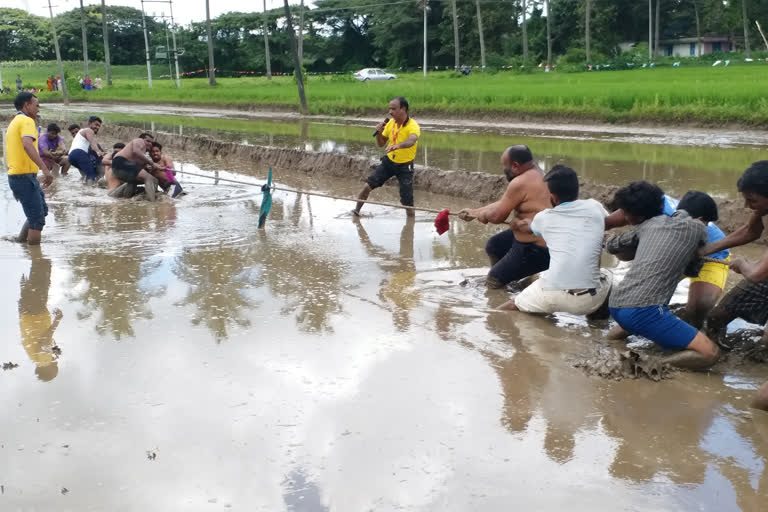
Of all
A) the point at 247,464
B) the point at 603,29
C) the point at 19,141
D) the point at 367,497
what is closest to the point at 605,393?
the point at 367,497

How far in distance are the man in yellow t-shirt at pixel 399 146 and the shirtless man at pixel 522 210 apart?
3043 millimetres

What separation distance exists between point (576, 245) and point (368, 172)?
8.23 m

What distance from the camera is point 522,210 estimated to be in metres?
6.41

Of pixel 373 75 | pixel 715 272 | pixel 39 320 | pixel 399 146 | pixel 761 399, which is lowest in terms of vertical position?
pixel 761 399

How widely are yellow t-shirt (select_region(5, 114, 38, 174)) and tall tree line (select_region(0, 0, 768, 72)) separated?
4341cm

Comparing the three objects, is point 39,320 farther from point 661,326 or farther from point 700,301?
point 700,301

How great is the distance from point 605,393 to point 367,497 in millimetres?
1725

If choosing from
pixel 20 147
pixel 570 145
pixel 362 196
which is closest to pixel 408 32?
pixel 570 145

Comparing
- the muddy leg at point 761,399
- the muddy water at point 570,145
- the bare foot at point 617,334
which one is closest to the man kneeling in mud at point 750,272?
the muddy leg at point 761,399

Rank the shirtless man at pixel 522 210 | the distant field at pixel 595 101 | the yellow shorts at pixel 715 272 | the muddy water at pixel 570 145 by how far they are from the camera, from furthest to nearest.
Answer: the distant field at pixel 595 101 < the muddy water at pixel 570 145 < the shirtless man at pixel 522 210 < the yellow shorts at pixel 715 272

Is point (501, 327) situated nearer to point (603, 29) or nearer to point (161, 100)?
point (161, 100)

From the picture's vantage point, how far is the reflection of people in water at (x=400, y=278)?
621 centimetres

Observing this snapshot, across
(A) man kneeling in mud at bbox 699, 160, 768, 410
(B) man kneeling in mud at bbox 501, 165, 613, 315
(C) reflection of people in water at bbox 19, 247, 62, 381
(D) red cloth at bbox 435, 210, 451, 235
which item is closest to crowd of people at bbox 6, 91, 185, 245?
(C) reflection of people in water at bbox 19, 247, 62, 381

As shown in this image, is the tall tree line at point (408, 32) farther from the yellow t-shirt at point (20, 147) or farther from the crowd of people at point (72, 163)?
the yellow t-shirt at point (20, 147)
